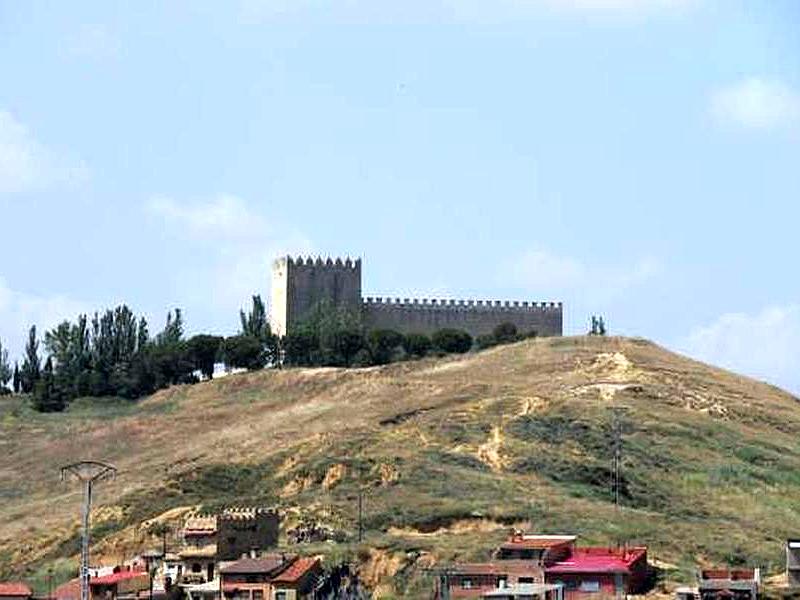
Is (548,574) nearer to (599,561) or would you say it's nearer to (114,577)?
(599,561)

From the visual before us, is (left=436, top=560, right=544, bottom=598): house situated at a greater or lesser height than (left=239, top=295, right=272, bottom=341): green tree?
lesser

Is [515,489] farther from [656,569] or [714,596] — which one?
[714,596]

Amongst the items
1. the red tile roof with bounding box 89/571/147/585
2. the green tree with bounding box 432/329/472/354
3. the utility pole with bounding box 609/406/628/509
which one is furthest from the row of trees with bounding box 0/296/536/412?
the red tile roof with bounding box 89/571/147/585

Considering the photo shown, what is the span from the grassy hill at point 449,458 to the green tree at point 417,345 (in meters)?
5.32

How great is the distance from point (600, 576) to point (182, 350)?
63.9 m

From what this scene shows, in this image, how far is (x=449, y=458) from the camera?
8919cm

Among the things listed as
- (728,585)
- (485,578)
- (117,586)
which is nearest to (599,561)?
(485,578)

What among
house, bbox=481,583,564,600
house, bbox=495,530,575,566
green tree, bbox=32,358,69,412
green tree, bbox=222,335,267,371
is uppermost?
green tree, bbox=222,335,267,371

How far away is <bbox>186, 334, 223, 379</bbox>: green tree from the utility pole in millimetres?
36766

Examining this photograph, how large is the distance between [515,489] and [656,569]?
1233cm

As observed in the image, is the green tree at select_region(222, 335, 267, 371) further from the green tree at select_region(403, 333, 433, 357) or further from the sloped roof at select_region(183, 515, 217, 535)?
the sloped roof at select_region(183, 515, 217, 535)

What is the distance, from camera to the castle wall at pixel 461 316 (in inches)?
5315

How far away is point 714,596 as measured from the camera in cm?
6488

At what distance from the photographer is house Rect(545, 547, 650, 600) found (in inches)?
2662
